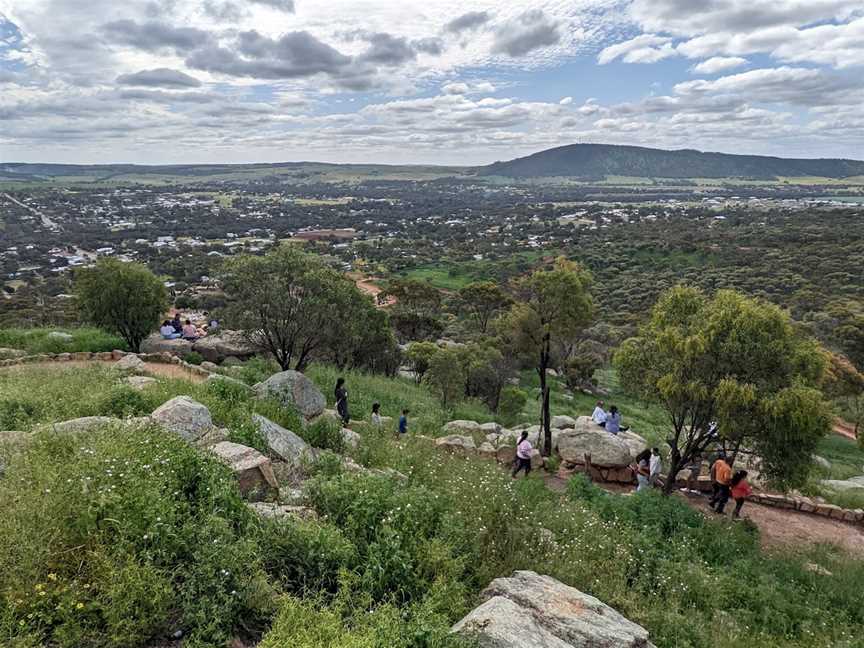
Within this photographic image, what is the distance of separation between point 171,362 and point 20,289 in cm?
5802

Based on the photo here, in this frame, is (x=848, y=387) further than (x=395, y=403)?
Yes

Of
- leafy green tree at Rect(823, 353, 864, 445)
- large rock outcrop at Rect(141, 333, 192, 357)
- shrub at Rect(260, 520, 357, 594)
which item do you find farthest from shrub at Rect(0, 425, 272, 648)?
leafy green tree at Rect(823, 353, 864, 445)

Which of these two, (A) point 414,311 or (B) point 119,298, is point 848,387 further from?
(B) point 119,298

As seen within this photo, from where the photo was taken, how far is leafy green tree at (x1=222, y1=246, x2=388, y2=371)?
12.8 meters

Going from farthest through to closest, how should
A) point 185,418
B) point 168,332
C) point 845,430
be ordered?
point 845,430 < point 168,332 < point 185,418

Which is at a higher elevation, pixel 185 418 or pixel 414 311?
pixel 185 418

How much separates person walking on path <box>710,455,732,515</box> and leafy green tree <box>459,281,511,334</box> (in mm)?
26419

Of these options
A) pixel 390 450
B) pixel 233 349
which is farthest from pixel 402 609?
pixel 233 349

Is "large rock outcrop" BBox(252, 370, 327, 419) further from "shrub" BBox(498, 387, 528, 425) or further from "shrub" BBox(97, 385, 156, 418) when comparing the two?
"shrub" BBox(498, 387, 528, 425)

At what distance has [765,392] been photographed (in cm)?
866

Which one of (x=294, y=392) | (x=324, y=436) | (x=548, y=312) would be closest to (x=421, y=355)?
(x=548, y=312)

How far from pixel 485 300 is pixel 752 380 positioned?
29169mm

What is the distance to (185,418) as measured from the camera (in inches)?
305

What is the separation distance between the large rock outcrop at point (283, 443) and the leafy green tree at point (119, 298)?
39.8 ft
